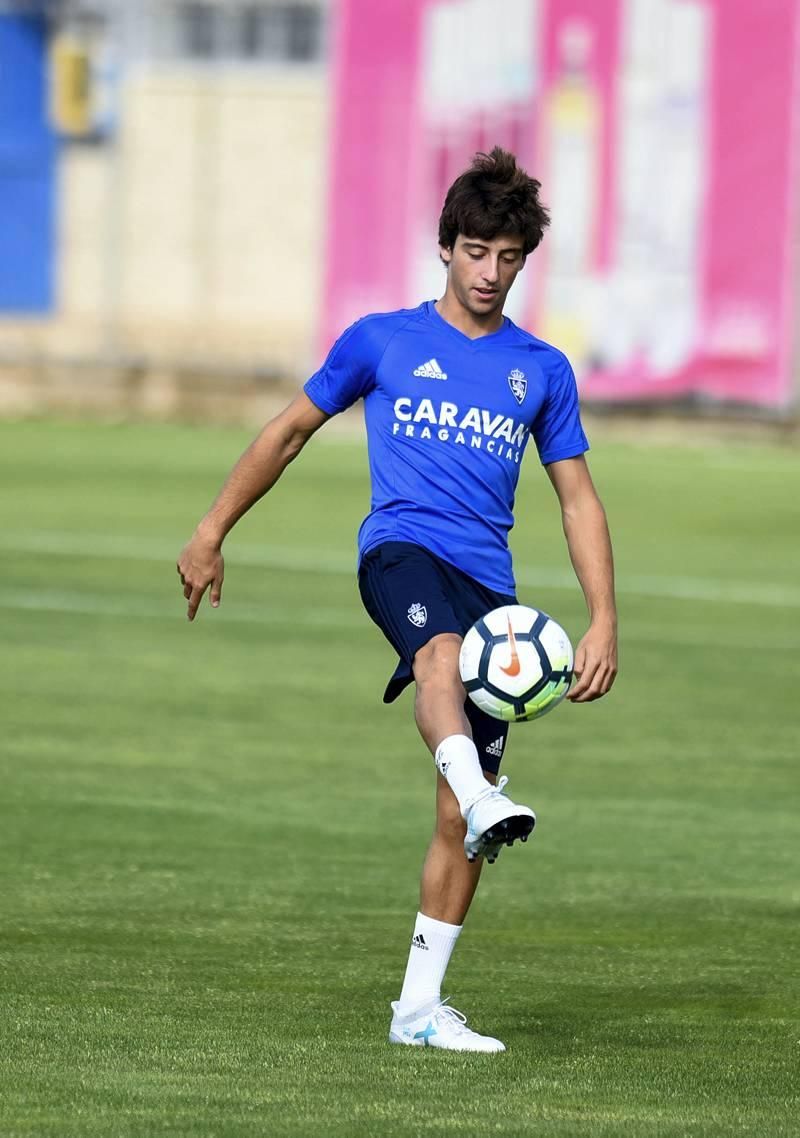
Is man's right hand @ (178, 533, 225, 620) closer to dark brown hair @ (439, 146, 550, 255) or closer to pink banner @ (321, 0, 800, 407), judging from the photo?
dark brown hair @ (439, 146, 550, 255)

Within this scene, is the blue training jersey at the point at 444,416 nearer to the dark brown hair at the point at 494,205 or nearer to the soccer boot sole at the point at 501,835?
the dark brown hair at the point at 494,205

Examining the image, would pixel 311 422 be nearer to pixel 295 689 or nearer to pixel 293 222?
pixel 295 689

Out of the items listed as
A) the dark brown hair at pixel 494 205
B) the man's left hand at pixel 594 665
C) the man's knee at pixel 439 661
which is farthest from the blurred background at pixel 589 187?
the man's knee at pixel 439 661

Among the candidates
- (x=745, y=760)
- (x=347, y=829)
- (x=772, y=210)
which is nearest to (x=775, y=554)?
(x=745, y=760)

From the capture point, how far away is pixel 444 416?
7.48 metres

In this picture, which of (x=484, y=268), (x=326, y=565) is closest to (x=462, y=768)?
(x=484, y=268)

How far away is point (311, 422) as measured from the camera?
25.1ft

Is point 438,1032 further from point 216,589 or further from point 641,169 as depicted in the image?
Result: point 641,169

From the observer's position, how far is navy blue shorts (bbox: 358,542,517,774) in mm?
7320

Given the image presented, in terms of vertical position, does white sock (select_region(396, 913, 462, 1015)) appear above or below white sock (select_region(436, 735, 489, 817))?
below

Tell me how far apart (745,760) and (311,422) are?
6203 mm

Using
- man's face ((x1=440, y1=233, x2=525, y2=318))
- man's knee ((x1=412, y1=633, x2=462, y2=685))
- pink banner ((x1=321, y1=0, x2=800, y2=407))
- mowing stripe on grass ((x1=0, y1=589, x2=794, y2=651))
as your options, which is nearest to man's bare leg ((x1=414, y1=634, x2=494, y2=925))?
man's knee ((x1=412, y1=633, x2=462, y2=685))

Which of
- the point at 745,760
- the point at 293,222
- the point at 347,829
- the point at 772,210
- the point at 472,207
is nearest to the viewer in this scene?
the point at 472,207

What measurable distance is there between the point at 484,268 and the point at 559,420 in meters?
0.52
